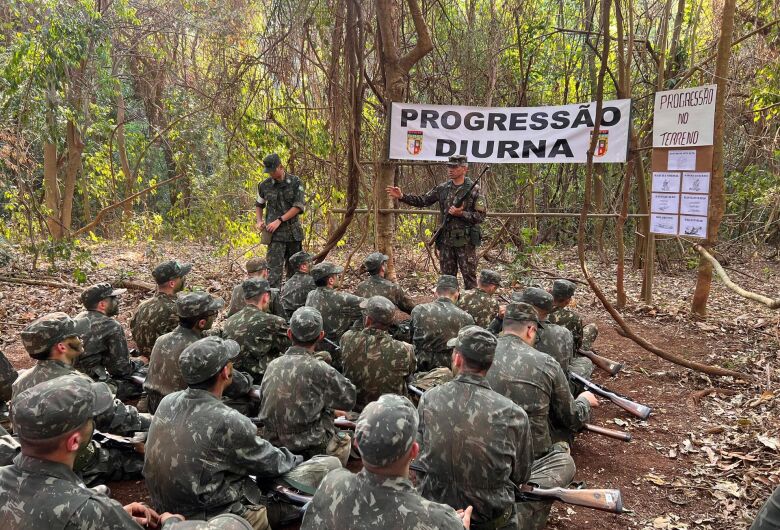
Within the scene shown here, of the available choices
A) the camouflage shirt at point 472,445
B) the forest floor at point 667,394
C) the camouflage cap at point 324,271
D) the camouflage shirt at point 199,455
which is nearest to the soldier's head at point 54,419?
A: the camouflage shirt at point 199,455

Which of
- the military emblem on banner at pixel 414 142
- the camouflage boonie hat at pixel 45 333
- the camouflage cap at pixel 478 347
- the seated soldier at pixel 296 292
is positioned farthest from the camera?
the military emblem on banner at pixel 414 142

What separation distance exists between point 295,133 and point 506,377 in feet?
20.3

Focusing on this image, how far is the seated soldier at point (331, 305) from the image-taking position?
5.73 meters

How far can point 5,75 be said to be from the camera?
26.6 ft

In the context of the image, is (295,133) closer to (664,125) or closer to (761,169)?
(664,125)

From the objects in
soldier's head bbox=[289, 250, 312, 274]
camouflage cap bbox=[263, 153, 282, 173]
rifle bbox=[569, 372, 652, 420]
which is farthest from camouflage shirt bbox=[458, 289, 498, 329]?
camouflage cap bbox=[263, 153, 282, 173]

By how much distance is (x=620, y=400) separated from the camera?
478cm

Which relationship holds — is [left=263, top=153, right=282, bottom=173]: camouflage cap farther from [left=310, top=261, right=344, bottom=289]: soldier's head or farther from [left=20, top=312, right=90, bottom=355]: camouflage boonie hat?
[left=20, top=312, right=90, bottom=355]: camouflage boonie hat

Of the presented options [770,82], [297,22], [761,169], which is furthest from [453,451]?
[761,169]

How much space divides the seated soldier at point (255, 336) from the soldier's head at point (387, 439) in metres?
2.85

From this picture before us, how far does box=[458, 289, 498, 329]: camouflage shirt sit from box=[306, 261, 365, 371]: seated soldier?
1.16m

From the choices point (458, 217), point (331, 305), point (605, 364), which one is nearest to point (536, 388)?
point (605, 364)

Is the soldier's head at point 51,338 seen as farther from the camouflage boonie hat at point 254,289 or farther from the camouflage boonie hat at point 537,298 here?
the camouflage boonie hat at point 537,298

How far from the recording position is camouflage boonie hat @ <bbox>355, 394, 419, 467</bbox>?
2.12 m
